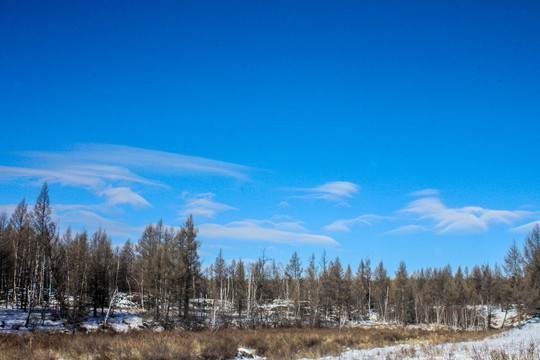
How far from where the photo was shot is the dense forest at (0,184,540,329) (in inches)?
1329

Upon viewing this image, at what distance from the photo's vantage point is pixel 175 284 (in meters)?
37.8

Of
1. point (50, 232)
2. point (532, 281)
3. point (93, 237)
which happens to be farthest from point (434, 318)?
point (50, 232)

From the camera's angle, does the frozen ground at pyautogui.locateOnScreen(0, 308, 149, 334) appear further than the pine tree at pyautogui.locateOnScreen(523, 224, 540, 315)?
No

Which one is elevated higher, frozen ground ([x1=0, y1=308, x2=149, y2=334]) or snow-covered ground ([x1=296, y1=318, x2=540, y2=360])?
snow-covered ground ([x1=296, y1=318, x2=540, y2=360])

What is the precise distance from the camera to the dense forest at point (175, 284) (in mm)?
33750

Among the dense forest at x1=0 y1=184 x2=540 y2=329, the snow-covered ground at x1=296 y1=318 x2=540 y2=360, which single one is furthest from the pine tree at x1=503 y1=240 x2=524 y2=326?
the snow-covered ground at x1=296 y1=318 x2=540 y2=360

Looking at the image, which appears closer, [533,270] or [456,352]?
[456,352]

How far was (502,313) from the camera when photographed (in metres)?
79.1

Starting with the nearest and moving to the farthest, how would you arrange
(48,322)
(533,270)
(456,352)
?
(456,352) < (48,322) < (533,270)

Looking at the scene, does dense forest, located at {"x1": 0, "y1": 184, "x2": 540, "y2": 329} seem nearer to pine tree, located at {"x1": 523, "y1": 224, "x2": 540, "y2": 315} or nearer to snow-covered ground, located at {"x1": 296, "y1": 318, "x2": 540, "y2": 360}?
pine tree, located at {"x1": 523, "y1": 224, "x2": 540, "y2": 315}

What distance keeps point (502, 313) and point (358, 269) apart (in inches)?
1405

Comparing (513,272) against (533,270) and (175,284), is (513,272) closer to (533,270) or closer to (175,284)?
(533,270)

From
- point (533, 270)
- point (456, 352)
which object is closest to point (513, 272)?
point (533, 270)

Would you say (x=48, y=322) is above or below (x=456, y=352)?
below
